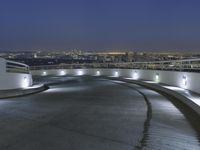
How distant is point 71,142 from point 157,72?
54.8 feet

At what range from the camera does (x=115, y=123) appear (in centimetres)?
795

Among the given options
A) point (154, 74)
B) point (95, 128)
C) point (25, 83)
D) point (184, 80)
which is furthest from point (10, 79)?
point (154, 74)

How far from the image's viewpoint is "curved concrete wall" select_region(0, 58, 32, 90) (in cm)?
1555

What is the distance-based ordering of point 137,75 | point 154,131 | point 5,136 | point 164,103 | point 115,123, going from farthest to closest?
point 137,75
point 164,103
point 115,123
point 154,131
point 5,136

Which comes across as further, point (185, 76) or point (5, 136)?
point (185, 76)

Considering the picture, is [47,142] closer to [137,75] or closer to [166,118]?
[166,118]

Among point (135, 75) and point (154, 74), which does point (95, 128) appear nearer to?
point (154, 74)

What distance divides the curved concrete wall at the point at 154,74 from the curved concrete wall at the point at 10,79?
962 centimetres

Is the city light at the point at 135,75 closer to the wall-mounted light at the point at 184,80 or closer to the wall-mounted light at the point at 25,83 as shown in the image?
the wall-mounted light at the point at 184,80

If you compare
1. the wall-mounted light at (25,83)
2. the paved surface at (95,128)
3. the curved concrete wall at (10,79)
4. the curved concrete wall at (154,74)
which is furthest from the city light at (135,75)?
the paved surface at (95,128)

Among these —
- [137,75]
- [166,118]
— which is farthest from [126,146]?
[137,75]

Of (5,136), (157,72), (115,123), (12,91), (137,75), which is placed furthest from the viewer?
(137,75)

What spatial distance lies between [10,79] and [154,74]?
1153 cm

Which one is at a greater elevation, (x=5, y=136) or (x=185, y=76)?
(x=185, y=76)
